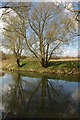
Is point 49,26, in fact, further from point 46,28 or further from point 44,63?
point 44,63

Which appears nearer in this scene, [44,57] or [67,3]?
[67,3]

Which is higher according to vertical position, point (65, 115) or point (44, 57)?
point (44, 57)

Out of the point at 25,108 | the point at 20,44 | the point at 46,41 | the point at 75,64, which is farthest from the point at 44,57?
the point at 25,108

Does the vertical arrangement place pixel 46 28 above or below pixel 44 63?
above

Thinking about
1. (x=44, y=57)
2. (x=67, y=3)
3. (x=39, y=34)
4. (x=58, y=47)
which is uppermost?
(x=67, y=3)

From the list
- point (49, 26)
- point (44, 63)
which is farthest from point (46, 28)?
point (44, 63)

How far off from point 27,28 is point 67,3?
25.8 ft

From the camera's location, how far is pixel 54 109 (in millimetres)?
4383

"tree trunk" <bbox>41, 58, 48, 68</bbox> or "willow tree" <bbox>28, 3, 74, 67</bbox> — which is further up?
"willow tree" <bbox>28, 3, 74, 67</bbox>

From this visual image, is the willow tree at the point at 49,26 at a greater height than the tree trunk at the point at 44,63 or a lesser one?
greater

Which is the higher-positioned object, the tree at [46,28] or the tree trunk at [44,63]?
the tree at [46,28]

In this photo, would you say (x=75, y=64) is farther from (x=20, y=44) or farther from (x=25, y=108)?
(x=25, y=108)

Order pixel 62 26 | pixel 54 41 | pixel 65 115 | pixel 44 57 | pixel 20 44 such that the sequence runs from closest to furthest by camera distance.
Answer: pixel 65 115, pixel 62 26, pixel 54 41, pixel 44 57, pixel 20 44

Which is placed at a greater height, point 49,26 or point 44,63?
point 49,26
